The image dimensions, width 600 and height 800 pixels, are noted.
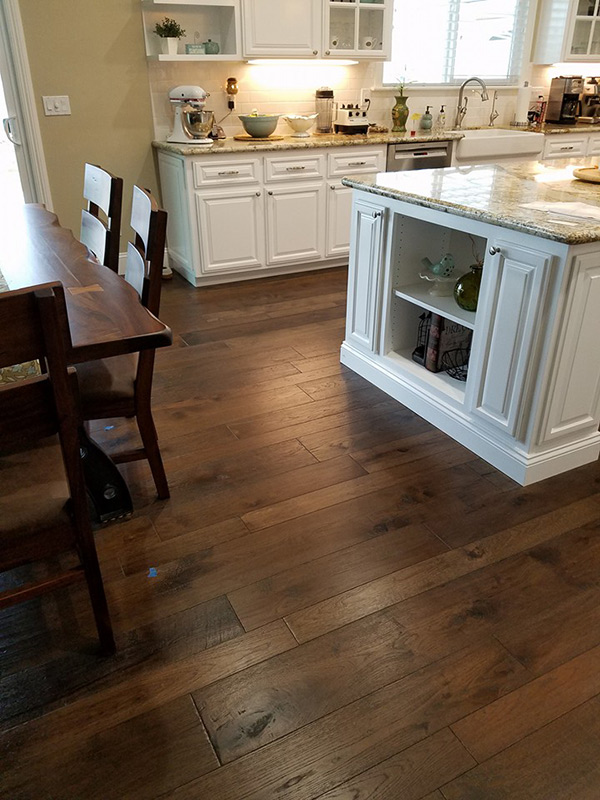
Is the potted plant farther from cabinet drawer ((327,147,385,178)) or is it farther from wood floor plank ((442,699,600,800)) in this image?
wood floor plank ((442,699,600,800))

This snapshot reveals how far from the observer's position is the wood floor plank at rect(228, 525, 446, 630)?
1711 mm

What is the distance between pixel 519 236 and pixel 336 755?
1.57 metres

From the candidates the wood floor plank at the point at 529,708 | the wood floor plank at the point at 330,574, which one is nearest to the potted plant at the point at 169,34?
the wood floor plank at the point at 330,574

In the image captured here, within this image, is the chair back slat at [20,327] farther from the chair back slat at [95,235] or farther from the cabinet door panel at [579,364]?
the cabinet door panel at [579,364]

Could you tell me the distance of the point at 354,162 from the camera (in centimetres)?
433

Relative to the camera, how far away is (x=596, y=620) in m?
1.68

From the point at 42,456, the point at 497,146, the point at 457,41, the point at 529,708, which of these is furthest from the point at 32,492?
the point at 457,41

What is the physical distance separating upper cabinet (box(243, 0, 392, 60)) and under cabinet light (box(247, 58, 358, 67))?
60 mm

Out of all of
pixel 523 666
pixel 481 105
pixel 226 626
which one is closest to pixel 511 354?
pixel 523 666

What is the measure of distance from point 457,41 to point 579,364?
417cm

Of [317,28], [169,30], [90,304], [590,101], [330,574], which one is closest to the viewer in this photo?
[90,304]

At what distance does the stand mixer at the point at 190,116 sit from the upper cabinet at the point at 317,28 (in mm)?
453

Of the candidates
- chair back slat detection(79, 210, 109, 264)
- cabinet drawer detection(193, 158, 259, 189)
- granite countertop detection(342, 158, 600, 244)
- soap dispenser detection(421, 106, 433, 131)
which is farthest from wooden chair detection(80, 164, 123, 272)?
soap dispenser detection(421, 106, 433, 131)

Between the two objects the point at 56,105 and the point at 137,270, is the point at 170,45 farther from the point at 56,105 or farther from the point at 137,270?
the point at 137,270
